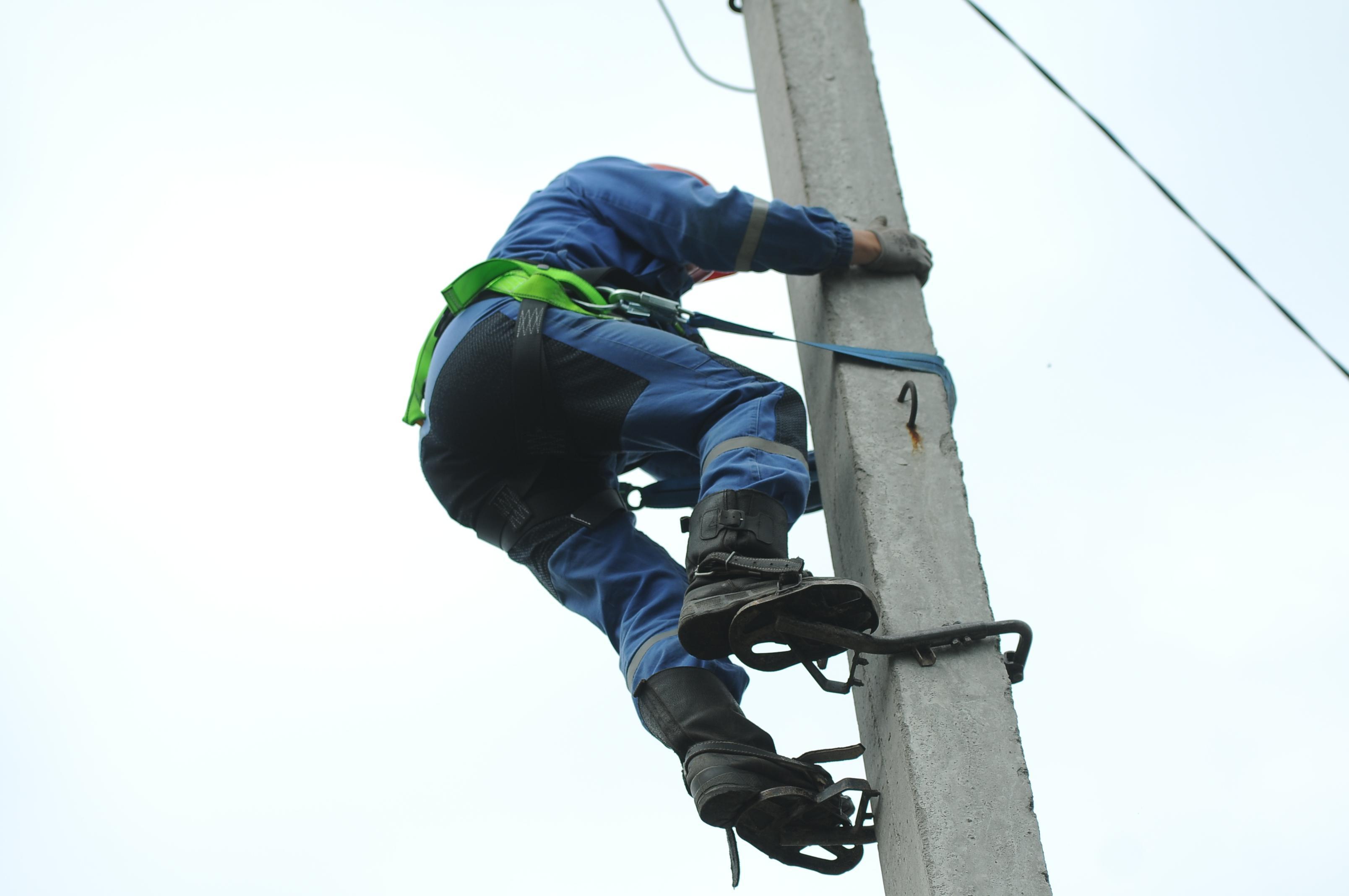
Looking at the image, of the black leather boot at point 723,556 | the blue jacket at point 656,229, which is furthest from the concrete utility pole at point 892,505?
the black leather boot at point 723,556

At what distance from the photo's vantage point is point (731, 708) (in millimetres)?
2693

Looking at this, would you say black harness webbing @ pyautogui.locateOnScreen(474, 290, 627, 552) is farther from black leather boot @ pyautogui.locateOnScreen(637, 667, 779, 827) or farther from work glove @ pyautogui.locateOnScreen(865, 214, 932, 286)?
work glove @ pyautogui.locateOnScreen(865, 214, 932, 286)

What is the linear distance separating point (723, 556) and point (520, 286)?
2.51 ft

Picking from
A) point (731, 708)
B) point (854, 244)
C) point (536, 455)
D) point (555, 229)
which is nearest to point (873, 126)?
point (854, 244)

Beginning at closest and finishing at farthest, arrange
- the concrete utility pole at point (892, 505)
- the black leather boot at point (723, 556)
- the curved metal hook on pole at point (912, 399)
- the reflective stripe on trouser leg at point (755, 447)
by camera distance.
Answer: the concrete utility pole at point (892, 505)
the black leather boot at point (723, 556)
the reflective stripe on trouser leg at point (755, 447)
the curved metal hook on pole at point (912, 399)

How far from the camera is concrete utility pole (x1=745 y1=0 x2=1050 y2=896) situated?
232cm

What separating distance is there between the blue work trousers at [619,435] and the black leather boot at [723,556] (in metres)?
0.04

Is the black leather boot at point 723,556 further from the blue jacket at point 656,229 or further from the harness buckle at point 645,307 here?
the blue jacket at point 656,229

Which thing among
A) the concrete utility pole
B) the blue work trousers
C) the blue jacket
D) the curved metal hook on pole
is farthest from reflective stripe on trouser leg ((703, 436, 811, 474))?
the blue jacket

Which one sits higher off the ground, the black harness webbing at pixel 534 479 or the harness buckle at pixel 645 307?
the harness buckle at pixel 645 307

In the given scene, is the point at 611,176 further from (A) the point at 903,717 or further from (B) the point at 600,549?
(A) the point at 903,717

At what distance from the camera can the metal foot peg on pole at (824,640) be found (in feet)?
7.87

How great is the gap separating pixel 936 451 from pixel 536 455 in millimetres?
798

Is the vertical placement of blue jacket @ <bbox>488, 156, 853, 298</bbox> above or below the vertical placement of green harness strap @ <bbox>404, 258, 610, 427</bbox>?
above
